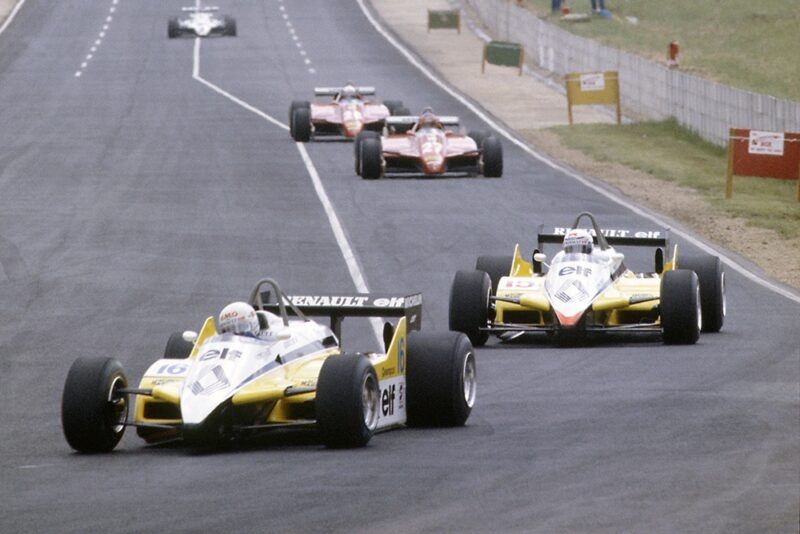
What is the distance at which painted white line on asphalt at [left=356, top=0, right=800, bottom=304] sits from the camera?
25.1 metres

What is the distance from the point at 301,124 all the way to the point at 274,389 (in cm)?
3132

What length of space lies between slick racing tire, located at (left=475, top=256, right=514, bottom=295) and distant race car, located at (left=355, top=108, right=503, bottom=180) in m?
15.8

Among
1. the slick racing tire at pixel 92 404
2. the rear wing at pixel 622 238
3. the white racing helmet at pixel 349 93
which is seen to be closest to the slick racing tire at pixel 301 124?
the white racing helmet at pixel 349 93

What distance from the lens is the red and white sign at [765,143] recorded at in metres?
33.5

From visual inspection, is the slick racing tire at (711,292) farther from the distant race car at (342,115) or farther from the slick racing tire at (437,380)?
the distant race car at (342,115)

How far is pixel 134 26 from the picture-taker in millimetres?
76250

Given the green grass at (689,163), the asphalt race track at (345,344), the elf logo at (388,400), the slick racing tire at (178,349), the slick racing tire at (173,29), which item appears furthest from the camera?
the slick racing tire at (173,29)

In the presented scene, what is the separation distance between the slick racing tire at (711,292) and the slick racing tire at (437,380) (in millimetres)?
6089

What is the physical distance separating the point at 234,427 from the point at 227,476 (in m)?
1.13

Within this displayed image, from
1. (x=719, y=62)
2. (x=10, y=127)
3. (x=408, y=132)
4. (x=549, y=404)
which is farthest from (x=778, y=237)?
(x=719, y=62)

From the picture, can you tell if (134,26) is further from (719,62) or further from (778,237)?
(778,237)

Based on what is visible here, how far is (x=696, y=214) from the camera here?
32.6m

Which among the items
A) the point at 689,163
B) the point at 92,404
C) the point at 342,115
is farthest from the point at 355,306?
the point at 342,115

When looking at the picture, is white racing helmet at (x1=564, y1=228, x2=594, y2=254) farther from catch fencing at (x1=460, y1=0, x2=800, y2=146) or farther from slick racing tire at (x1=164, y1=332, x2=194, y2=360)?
catch fencing at (x1=460, y1=0, x2=800, y2=146)
